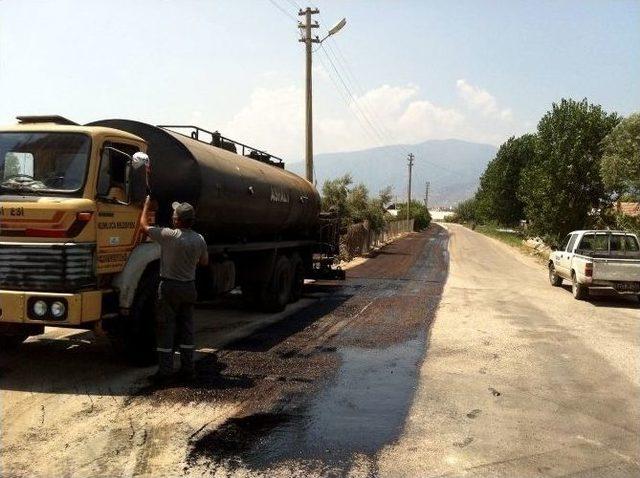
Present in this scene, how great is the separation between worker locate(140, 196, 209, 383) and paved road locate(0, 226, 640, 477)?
35 cm

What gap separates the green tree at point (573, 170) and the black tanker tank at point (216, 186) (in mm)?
23373

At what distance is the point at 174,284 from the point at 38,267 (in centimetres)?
151

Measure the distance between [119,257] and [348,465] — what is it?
13.2 ft

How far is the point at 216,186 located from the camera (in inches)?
354

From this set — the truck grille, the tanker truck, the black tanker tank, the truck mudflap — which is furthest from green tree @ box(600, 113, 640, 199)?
the truck grille

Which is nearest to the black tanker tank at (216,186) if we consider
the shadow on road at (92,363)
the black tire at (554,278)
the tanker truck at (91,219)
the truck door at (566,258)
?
the tanker truck at (91,219)

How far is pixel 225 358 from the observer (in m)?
→ 8.06

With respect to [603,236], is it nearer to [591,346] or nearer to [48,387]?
[591,346]

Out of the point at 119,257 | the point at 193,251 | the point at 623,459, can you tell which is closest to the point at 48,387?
the point at 119,257

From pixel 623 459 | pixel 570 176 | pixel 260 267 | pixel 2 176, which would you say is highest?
pixel 570 176

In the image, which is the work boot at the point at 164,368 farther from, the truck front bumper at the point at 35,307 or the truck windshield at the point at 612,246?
the truck windshield at the point at 612,246

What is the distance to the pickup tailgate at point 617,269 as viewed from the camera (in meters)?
14.4

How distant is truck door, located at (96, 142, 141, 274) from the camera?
6.74 m

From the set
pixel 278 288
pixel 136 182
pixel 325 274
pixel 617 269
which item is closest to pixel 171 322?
pixel 136 182
